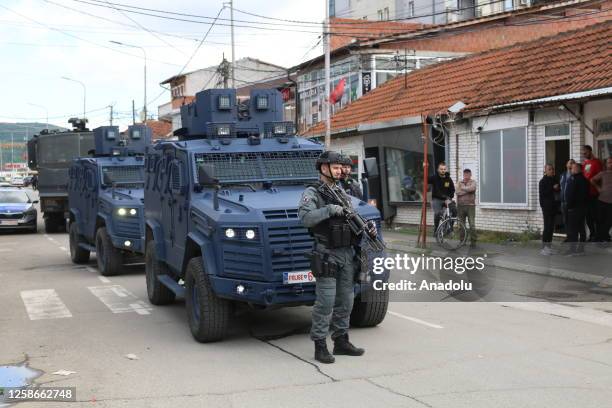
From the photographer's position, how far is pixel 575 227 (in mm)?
14352

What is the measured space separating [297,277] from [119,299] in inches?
189

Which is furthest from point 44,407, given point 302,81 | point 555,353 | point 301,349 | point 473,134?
point 302,81

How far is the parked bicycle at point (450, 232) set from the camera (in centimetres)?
1638

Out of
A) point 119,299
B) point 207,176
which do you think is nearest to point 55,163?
point 119,299

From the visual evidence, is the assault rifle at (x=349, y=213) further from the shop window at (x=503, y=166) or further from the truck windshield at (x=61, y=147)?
the truck windshield at (x=61, y=147)

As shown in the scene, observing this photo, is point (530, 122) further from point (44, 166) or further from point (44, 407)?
point (44, 166)

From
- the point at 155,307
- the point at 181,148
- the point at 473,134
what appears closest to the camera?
the point at 181,148

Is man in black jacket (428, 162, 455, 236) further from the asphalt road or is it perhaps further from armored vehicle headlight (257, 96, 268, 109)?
armored vehicle headlight (257, 96, 268, 109)

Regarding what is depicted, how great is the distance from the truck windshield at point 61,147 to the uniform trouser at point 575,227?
1761cm

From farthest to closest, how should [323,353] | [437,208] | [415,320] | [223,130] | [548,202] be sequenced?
[437,208], [548,202], [223,130], [415,320], [323,353]

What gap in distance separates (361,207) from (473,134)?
1229cm

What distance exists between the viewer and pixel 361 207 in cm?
808

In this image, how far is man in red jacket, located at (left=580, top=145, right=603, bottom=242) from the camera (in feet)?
48.0

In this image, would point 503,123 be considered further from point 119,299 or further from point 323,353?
point 323,353
